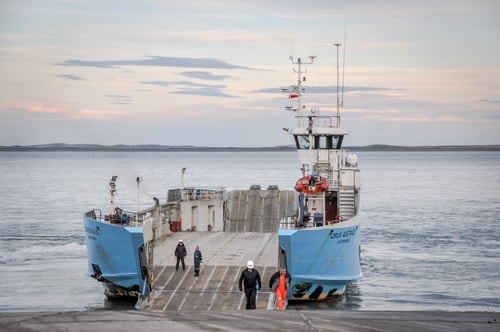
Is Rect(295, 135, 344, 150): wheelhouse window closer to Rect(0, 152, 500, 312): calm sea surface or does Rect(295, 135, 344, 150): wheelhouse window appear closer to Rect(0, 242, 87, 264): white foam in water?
Rect(0, 152, 500, 312): calm sea surface

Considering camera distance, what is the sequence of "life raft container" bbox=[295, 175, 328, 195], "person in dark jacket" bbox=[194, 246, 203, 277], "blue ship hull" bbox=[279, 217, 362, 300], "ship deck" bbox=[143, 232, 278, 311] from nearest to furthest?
"ship deck" bbox=[143, 232, 278, 311] → "blue ship hull" bbox=[279, 217, 362, 300] → "person in dark jacket" bbox=[194, 246, 203, 277] → "life raft container" bbox=[295, 175, 328, 195]

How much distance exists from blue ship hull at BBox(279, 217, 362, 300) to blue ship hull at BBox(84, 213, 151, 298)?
4.69m

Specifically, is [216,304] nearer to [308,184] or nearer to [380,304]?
[308,184]

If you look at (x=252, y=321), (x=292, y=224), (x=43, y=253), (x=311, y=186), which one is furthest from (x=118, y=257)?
(x=43, y=253)

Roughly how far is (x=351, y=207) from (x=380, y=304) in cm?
427

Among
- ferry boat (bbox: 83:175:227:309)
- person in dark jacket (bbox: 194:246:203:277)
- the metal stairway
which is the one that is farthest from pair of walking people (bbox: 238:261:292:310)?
the metal stairway

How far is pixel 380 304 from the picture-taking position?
35.9 m

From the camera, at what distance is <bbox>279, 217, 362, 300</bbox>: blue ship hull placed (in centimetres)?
2873

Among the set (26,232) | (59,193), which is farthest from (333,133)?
(59,193)

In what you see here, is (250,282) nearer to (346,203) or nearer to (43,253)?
(346,203)

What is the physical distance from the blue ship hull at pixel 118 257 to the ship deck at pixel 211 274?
77cm

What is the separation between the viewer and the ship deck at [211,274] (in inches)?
1077

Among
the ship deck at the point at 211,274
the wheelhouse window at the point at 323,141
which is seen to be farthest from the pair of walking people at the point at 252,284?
the wheelhouse window at the point at 323,141

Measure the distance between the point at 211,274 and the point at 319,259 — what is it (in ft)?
12.2
